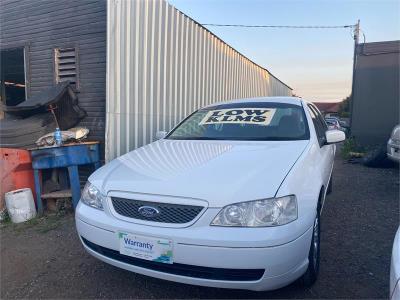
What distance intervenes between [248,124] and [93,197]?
68.4 inches

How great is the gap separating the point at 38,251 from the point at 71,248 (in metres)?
0.32

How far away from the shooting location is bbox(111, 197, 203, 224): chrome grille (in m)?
2.12

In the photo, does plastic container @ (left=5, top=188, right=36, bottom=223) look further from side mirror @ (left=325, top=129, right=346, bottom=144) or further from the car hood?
side mirror @ (left=325, top=129, right=346, bottom=144)

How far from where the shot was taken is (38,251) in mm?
3367

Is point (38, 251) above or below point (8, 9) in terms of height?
below

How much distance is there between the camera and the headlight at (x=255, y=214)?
205cm

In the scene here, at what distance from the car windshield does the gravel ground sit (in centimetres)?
120

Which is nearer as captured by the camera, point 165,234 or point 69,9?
point 165,234

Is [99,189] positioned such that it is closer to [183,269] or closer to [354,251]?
[183,269]

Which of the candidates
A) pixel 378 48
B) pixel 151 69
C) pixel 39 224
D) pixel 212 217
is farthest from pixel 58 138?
pixel 378 48

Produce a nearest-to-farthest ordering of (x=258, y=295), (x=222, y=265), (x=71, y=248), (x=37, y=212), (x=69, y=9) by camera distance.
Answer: (x=222, y=265) → (x=258, y=295) → (x=71, y=248) → (x=37, y=212) → (x=69, y=9)

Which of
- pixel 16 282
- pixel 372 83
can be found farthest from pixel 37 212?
pixel 372 83

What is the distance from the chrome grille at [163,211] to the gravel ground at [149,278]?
2.29ft

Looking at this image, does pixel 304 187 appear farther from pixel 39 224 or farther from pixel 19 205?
pixel 19 205
